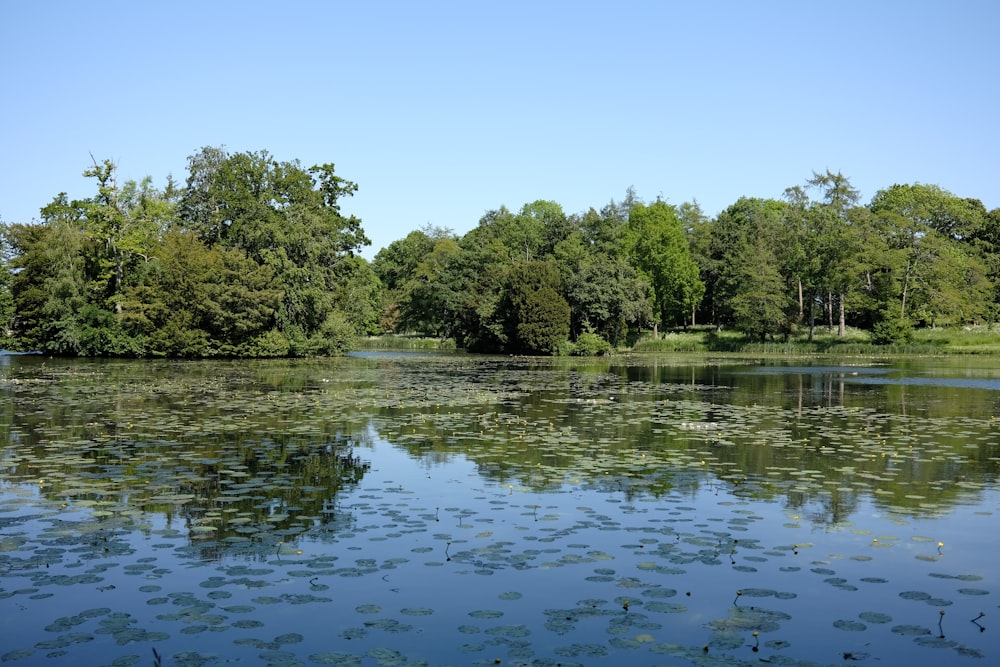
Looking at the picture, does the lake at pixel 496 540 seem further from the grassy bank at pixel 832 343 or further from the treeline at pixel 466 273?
the grassy bank at pixel 832 343

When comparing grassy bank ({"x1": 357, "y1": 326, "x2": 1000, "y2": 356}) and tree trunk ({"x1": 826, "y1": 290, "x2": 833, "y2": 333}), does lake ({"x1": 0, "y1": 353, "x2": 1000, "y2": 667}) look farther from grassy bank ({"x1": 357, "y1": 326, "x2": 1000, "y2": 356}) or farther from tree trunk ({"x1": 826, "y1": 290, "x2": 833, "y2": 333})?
tree trunk ({"x1": 826, "y1": 290, "x2": 833, "y2": 333})

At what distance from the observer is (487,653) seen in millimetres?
6055

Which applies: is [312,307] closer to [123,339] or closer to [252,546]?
[123,339]

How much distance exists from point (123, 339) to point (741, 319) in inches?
2011

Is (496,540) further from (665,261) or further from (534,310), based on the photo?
(665,261)

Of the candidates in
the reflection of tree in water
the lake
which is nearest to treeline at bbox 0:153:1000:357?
the lake

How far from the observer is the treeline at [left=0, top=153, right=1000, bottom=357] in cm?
5222

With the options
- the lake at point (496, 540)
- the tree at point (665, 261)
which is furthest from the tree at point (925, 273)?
the lake at point (496, 540)

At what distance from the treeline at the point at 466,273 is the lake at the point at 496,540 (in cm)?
3413

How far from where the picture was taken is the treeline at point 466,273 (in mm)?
52219

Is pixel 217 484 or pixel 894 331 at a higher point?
pixel 894 331

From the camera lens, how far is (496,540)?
29.8ft

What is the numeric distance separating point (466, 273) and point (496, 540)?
72.1m

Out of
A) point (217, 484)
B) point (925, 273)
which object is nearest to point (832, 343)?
point (925, 273)
